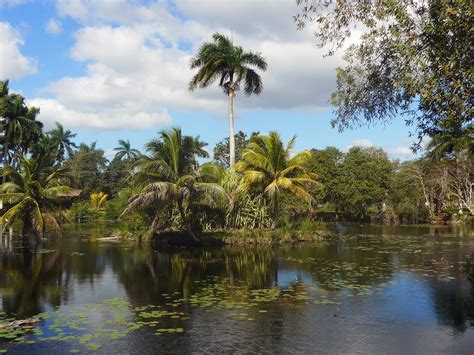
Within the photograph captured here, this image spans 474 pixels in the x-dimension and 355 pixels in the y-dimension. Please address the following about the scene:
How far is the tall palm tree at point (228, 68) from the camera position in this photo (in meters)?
32.1

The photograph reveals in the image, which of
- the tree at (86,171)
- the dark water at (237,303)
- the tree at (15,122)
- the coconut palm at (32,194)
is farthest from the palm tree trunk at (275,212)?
the tree at (86,171)

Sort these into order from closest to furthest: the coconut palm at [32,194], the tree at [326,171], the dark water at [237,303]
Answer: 1. the dark water at [237,303]
2. the coconut palm at [32,194]
3. the tree at [326,171]

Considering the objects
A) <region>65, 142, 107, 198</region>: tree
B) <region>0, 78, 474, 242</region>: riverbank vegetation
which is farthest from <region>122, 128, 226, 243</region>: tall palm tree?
<region>65, 142, 107, 198</region>: tree

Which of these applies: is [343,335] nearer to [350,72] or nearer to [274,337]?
[274,337]

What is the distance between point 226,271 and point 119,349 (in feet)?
28.0

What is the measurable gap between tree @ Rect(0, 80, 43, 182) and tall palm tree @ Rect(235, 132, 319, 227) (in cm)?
2896

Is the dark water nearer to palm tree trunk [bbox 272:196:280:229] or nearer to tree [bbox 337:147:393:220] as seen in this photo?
palm tree trunk [bbox 272:196:280:229]

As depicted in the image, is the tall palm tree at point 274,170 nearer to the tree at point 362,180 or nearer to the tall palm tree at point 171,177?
the tall palm tree at point 171,177

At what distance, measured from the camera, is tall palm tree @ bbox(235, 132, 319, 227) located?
25.8m

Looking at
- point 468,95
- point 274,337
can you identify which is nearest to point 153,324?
point 274,337

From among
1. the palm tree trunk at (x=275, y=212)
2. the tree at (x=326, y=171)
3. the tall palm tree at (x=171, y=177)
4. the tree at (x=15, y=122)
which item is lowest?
the palm tree trunk at (x=275, y=212)

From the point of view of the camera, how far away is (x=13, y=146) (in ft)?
164

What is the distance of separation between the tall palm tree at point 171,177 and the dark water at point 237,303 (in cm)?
334

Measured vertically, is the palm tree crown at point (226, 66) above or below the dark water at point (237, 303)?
above
